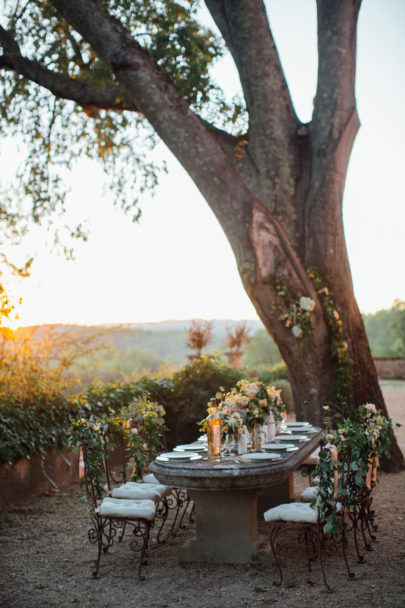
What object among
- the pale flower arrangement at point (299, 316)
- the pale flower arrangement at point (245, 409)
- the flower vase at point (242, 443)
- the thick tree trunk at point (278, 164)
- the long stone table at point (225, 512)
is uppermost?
the thick tree trunk at point (278, 164)

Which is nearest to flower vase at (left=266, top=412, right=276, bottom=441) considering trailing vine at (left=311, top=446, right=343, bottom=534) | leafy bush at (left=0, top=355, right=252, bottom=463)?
trailing vine at (left=311, top=446, right=343, bottom=534)

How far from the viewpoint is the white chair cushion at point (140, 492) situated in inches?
182

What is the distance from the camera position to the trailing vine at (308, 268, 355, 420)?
711cm

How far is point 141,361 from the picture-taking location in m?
27.1

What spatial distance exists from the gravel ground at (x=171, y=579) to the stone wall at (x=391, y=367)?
1640 cm

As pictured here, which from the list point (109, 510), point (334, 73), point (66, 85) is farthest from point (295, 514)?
point (66, 85)

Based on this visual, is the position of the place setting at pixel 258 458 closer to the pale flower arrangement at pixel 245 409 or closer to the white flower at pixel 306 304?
the pale flower arrangement at pixel 245 409

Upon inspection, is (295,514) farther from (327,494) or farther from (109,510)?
(109,510)

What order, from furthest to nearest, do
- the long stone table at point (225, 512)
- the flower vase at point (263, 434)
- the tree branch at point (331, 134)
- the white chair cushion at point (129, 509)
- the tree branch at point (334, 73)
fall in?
1. the tree branch at point (334, 73)
2. the tree branch at point (331, 134)
3. the flower vase at point (263, 434)
4. the white chair cushion at point (129, 509)
5. the long stone table at point (225, 512)

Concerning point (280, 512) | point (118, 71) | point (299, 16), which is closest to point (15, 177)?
point (118, 71)

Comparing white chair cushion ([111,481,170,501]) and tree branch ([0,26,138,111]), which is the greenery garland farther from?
tree branch ([0,26,138,111])

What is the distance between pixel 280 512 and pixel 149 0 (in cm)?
743

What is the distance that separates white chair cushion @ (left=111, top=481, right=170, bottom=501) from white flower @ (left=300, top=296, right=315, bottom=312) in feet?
9.50

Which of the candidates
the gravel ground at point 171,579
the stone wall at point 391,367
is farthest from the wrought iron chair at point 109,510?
the stone wall at point 391,367
